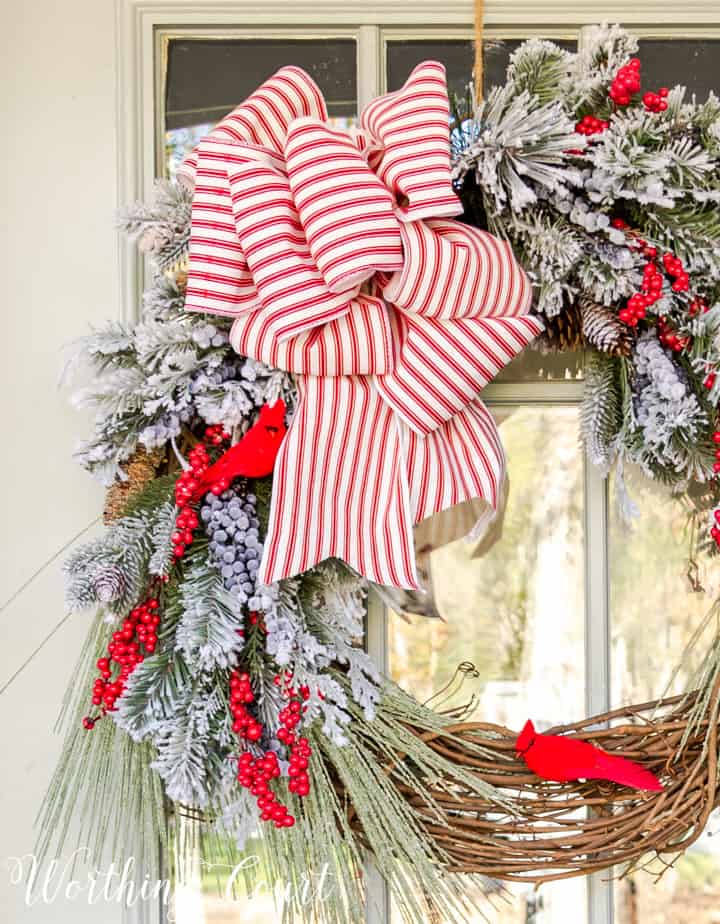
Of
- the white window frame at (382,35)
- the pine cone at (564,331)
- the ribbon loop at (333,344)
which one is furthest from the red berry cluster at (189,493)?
the pine cone at (564,331)

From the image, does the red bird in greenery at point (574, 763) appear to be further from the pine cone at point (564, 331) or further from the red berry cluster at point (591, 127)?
the red berry cluster at point (591, 127)

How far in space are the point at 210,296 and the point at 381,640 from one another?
0.45 meters

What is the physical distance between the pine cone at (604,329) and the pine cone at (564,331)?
26mm

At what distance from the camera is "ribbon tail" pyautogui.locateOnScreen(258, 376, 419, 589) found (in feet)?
2.87

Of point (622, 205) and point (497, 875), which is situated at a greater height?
point (622, 205)

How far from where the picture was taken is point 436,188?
84cm

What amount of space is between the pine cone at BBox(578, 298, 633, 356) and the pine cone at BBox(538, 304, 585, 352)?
0.03m

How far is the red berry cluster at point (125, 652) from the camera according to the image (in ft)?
2.81

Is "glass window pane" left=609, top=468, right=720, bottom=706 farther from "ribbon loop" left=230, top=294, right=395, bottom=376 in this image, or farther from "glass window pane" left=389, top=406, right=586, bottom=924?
"ribbon loop" left=230, top=294, right=395, bottom=376

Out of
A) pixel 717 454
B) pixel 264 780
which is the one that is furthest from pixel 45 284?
pixel 717 454

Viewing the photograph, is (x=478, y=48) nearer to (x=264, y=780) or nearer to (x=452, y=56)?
(x=452, y=56)

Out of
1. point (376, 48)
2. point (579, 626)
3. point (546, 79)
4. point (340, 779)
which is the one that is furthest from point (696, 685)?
point (376, 48)

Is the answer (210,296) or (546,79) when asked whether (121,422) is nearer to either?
(210,296)

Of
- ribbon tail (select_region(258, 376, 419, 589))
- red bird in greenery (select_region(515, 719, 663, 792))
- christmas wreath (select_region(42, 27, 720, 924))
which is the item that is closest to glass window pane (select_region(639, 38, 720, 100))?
christmas wreath (select_region(42, 27, 720, 924))
